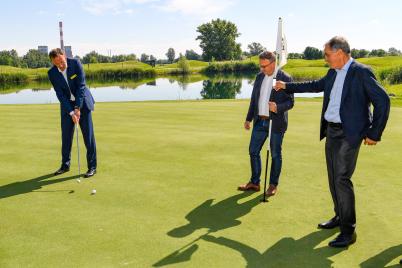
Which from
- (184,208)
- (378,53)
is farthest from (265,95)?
(378,53)

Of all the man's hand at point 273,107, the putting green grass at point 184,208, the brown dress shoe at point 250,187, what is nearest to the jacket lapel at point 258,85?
the man's hand at point 273,107

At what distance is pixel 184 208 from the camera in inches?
221

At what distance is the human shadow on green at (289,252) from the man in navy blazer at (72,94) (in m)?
3.75

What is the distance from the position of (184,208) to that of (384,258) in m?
2.66

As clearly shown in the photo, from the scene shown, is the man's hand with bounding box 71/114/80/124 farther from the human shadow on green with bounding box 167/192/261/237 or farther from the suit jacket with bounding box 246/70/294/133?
the suit jacket with bounding box 246/70/294/133

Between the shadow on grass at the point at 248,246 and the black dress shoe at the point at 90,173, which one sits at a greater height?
the black dress shoe at the point at 90,173

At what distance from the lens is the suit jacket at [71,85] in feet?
23.8

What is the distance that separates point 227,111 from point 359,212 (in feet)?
35.1

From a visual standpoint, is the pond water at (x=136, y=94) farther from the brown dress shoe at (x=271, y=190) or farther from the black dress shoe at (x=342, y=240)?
the black dress shoe at (x=342, y=240)

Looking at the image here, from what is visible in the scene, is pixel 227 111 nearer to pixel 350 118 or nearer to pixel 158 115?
pixel 158 115

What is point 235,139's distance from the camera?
33.8 ft

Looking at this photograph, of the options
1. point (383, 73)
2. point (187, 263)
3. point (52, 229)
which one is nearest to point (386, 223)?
point (187, 263)

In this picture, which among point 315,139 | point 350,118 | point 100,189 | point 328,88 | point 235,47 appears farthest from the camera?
point 235,47

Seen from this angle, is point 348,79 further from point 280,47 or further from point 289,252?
point 289,252
